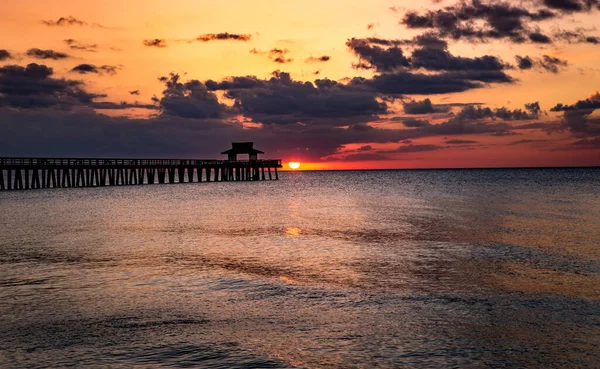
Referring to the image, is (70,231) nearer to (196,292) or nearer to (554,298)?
(196,292)

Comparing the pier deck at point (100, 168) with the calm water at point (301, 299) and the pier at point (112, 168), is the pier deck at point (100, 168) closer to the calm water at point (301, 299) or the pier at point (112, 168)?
the pier at point (112, 168)

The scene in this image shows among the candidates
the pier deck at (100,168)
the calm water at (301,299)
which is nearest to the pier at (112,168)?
the pier deck at (100,168)

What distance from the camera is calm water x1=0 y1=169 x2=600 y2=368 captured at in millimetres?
8367

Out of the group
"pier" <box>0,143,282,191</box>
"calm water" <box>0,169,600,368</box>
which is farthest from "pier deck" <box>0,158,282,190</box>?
"calm water" <box>0,169,600,368</box>

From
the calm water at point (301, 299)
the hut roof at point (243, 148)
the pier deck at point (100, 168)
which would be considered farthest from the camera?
the hut roof at point (243, 148)

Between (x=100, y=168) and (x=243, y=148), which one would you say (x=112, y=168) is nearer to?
(x=100, y=168)

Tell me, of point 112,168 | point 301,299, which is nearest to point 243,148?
point 112,168

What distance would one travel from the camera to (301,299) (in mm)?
11844

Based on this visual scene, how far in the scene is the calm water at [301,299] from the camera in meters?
8.37

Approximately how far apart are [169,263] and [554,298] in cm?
1023

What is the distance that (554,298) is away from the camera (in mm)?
12016

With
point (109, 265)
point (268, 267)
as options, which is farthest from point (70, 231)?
point (268, 267)

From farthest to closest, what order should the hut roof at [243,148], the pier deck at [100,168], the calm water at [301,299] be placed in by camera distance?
1. the hut roof at [243,148]
2. the pier deck at [100,168]
3. the calm water at [301,299]

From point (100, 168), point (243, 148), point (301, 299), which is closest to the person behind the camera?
point (301, 299)
